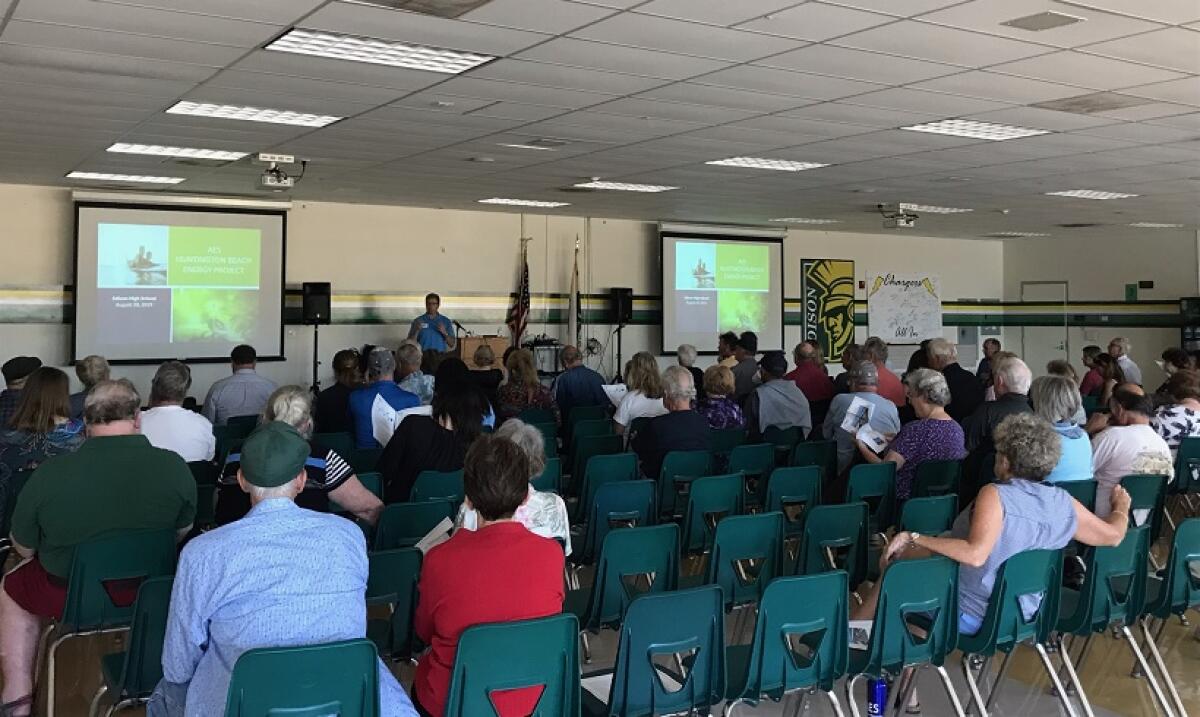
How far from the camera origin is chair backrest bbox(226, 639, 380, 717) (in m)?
2.61

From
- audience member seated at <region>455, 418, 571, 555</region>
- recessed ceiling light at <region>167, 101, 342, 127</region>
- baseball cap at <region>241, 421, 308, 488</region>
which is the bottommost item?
audience member seated at <region>455, 418, 571, 555</region>

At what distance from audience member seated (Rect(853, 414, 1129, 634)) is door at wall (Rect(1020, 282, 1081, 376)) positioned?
17.0m

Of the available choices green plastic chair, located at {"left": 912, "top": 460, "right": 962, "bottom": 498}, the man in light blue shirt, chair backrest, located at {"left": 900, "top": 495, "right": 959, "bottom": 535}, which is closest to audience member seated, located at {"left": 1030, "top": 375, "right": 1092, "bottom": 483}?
chair backrest, located at {"left": 900, "top": 495, "right": 959, "bottom": 535}

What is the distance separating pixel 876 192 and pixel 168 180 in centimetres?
800

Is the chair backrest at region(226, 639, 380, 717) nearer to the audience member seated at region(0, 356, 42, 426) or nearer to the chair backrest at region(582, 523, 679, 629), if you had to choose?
the chair backrest at region(582, 523, 679, 629)

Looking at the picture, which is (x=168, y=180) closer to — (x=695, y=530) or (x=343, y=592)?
(x=695, y=530)

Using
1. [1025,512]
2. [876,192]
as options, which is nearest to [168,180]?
[876,192]

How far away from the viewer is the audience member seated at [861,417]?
23.8 ft

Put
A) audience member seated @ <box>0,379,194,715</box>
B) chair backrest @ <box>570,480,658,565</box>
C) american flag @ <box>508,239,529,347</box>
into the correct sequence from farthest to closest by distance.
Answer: american flag @ <box>508,239,529,347</box> → chair backrest @ <box>570,480,658,565</box> → audience member seated @ <box>0,379,194,715</box>

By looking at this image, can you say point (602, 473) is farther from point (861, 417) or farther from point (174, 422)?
point (174, 422)

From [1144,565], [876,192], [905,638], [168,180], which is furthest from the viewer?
[876,192]

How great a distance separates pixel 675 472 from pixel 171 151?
587 cm

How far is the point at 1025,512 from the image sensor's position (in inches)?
161

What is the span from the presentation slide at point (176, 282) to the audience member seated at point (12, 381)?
523 centimetres
